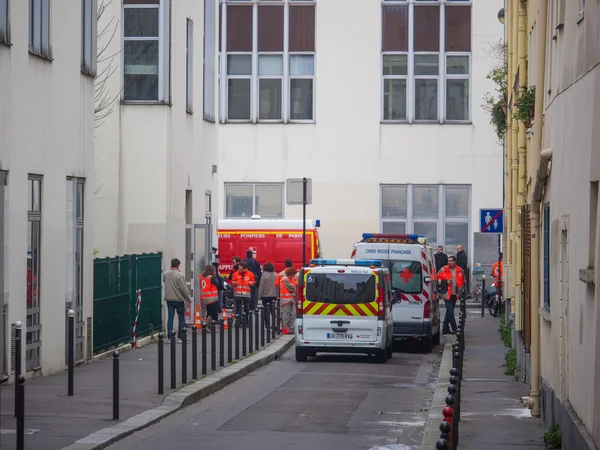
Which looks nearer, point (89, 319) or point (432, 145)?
point (89, 319)

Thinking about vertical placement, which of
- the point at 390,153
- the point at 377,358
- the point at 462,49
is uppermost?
the point at 462,49

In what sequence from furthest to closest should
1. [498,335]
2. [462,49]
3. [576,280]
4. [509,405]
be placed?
[462,49] → [498,335] → [509,405] → [576,280]

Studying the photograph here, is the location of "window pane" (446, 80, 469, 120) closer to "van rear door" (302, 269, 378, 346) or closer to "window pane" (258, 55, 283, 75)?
"window pane" (258, 55, 283, 75)

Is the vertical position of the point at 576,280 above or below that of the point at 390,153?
below

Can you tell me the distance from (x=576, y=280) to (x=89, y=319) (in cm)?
1196

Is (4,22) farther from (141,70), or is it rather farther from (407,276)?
(407,276)

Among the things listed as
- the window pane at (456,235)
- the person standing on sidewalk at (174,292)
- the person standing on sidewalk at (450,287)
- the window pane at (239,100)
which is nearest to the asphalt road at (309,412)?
the person standing on sidewalk at (174,292)

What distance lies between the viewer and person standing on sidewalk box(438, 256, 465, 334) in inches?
1188

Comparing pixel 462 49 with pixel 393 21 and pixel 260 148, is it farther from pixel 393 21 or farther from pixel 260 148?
pixel 260 148

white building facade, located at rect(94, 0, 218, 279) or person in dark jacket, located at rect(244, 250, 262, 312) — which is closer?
white building facade, located at rect(94, 0, 218, 279)

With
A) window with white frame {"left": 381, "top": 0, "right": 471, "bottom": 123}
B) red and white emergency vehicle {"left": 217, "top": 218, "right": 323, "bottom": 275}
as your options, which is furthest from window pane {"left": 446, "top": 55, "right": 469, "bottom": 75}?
red and white emergency vehicle {"left": 217, "top": 218, "right": 323, "bottom": 275}

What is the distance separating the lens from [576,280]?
10328 millimetres

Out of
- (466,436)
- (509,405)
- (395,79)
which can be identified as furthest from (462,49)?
(466,436)

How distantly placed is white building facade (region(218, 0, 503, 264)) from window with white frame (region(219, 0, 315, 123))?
0.04 m
